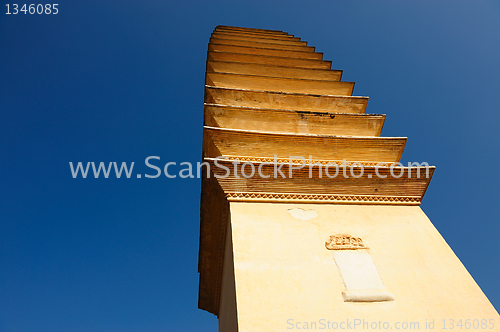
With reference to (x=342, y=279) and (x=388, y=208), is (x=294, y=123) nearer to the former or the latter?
(x=388, y=208)

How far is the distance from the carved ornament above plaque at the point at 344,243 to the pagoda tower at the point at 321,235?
13 millimetres

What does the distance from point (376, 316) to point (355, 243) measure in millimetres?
875

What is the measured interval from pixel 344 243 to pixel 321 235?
27cm

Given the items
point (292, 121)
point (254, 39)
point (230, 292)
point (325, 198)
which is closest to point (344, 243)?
point (325, 198)

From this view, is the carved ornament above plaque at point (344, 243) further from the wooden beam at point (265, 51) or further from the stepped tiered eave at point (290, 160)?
the wooden beam at point (265, 51)

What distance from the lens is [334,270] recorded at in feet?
11.6

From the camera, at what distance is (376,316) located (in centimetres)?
316

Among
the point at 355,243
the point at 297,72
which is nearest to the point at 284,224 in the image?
the point at 355,243

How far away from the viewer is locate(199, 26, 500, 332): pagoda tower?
10.5 ft

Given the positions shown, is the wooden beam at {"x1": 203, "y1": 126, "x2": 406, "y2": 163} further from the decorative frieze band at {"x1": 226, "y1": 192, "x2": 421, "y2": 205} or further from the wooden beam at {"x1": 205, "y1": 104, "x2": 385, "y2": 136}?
→ the decorative frieze band at {"x1": 226, "y1": 192, "x2": 421, "y2": 205}

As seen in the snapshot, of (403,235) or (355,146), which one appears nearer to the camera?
(403,235)

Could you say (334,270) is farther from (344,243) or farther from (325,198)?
(325,198)

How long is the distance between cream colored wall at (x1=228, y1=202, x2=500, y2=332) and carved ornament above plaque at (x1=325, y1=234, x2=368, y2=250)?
68mm

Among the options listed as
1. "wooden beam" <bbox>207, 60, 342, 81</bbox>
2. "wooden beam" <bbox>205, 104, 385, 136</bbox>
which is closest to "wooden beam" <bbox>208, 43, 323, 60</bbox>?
"wooden beam" <bbox>207, 60, 342, 81</bbox>
